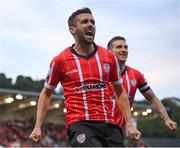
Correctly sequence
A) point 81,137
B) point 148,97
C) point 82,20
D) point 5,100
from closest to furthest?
point 81,137, point 82,20, point 148,97, point 5,100

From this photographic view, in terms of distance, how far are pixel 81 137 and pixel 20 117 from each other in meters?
31.0

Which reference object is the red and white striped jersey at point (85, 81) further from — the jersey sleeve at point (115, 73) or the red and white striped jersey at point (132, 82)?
the red and white striped jersey at point (132, 82)

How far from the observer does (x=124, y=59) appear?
7.95 metres

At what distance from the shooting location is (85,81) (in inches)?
224

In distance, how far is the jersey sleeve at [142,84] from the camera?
785cm

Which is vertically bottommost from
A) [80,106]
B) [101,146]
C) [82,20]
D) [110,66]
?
[101,146]

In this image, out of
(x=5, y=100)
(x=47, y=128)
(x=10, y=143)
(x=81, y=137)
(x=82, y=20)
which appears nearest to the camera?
(x=81, y=137)

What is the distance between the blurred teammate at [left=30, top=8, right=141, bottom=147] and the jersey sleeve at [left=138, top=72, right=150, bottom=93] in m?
1.90

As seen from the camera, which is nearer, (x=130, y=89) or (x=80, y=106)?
(x=80, y=106)

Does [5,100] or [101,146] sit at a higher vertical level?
[5,100]

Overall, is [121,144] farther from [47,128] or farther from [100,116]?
[47,128]

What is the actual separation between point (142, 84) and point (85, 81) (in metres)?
2.46

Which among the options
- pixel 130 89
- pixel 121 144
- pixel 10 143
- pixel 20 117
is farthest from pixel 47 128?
pixel 121 144

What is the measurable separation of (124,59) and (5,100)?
23.7 meters
